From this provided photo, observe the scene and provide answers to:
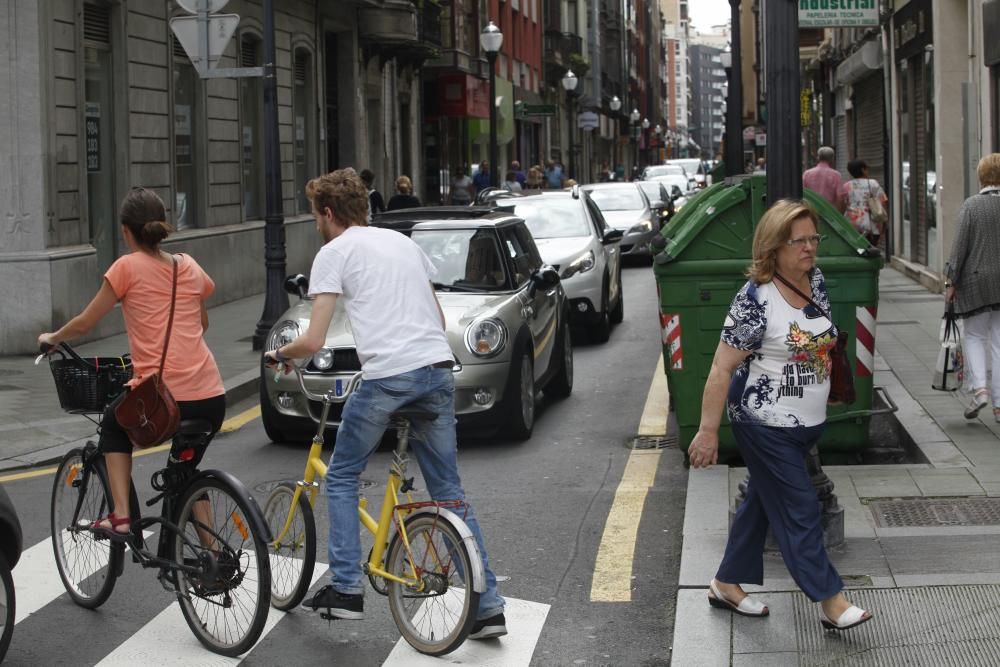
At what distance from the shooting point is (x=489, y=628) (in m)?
5.56

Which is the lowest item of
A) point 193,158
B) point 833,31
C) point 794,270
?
point 794,270

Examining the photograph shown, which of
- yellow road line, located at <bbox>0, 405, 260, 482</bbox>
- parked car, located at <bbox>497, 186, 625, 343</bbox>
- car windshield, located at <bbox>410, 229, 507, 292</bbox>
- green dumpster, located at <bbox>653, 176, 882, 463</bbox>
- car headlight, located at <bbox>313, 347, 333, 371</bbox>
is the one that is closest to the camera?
green dumpster, located at <bbox>653, 176, 882, 463</bbox>

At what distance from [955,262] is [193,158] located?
13.1 metres

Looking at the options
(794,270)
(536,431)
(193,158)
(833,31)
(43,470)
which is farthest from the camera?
(833,31)

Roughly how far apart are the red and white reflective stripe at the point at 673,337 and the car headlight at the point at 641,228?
17.3 meters

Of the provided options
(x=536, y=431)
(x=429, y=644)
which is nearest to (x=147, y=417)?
(x=429, y=644)

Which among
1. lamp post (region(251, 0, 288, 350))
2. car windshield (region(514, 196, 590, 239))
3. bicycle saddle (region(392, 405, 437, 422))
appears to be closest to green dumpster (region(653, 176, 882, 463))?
bicycle saddle (region(392, 405, 437, 422))

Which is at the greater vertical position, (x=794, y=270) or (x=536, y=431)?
(x=794, y=270)

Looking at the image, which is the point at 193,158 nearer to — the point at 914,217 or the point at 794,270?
the point at 914,217

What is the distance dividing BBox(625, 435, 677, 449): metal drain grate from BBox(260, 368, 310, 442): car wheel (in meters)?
2.09

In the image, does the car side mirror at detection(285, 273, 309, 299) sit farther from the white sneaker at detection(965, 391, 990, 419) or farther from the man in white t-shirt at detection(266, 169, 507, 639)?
the white sneaker at detection(965, 391, 990, 419)

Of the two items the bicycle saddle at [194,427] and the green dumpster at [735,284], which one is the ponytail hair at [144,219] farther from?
the green dumpster at [735,284]

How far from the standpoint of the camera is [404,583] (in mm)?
5438

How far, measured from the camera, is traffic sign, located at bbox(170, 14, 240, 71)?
46.9 ft
